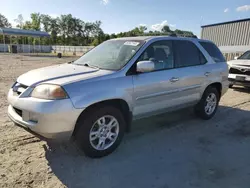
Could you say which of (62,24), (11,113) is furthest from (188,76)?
(62,24)

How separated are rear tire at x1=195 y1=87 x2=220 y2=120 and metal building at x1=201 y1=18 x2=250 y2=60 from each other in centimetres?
1514

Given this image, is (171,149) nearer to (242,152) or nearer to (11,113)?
(242,152)

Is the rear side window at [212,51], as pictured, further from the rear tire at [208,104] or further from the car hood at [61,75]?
the car hood at [61,75]

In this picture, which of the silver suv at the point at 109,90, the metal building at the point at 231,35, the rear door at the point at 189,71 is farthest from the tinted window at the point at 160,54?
the metal building at the point at 231,35

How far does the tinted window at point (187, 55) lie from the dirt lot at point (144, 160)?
1.35 meters

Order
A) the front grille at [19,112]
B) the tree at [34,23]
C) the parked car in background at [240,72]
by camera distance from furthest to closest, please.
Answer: the tree at [34,23] → the parked car in background at [240,72] → the front grille at [19,112]

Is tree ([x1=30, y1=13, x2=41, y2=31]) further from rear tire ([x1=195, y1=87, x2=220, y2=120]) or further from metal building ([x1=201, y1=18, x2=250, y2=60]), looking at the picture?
rear tire ([x1=195, y1=87, x2=220, y2=120])

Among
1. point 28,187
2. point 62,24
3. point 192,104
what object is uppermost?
point 62,24

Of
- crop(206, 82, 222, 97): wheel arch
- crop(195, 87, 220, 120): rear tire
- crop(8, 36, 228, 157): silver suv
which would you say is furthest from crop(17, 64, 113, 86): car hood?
crop(206, 82, 222, 97): wheel arch

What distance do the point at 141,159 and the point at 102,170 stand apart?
648 millimetres

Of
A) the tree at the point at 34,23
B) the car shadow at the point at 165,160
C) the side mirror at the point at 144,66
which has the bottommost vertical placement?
the car shadow at the point at 165,160

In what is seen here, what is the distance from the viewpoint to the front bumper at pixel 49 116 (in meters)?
3.00

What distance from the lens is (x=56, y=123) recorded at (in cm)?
Result: 304

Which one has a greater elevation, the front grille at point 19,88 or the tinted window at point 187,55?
the tinted window at point 187,55
